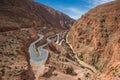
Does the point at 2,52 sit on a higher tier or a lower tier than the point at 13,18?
lower

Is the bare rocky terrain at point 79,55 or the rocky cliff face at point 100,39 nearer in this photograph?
the bare rocky terrain at point 79,55

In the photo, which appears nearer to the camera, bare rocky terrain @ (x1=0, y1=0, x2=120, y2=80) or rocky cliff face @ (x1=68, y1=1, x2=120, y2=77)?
bare rocky terrain @ (x1=0, y1=0, x2=120, y2=80)

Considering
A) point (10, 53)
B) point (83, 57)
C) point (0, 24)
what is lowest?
point (83, 57)

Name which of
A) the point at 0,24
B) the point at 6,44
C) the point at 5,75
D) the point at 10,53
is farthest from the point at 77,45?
the point at 5,75

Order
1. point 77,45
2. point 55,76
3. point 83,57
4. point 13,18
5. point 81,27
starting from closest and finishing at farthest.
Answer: point 55,76
point 83,57
point 77,45
point 81,27
point 13,18

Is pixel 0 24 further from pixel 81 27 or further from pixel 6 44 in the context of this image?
pixel 6 44

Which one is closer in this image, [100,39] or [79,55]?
[100,39]

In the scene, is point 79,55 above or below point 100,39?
below

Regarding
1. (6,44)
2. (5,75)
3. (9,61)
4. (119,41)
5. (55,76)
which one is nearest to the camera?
(5,75)
